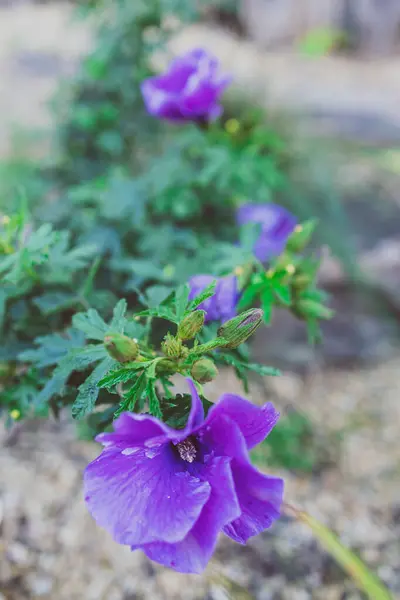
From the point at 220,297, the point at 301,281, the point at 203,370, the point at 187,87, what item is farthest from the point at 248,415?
the point at 187,87

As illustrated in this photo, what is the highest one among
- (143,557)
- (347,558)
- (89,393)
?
(89,393)

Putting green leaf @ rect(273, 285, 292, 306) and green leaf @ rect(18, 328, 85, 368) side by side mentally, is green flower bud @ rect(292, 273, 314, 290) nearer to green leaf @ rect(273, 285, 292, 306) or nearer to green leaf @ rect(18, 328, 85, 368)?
green leaf @ rect(273, 285, 292, 306)

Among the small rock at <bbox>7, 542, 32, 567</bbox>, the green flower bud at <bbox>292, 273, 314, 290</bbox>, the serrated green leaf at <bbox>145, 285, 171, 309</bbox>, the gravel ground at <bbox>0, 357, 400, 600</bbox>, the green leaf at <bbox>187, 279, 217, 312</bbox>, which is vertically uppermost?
the green leaf at <bbox>187, 279, 217, 312</bbox>

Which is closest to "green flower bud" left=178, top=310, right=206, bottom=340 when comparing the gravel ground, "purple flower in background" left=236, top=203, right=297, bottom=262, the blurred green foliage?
the blurred green foliage

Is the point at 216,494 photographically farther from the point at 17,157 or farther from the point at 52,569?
the point at 17,157

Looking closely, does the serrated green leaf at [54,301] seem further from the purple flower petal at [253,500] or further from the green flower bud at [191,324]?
the purple flower petal at [253,500]

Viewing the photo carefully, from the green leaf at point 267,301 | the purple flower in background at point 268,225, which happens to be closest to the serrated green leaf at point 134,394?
the green leaf at point 267,301

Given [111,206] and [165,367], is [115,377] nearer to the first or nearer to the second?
[165,367]
